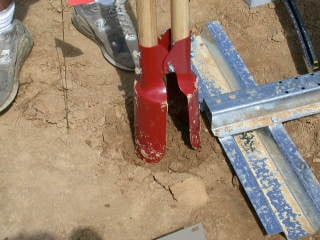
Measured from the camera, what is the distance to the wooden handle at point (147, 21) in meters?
1.97

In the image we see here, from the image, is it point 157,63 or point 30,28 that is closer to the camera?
point 157,63

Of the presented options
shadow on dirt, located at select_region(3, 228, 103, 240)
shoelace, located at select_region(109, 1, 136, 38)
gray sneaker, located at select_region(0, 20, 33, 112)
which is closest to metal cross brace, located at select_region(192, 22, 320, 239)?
shoelace, located at select_region(109, 1, 136, 38)

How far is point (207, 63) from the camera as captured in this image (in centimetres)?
280

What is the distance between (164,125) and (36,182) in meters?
0.70

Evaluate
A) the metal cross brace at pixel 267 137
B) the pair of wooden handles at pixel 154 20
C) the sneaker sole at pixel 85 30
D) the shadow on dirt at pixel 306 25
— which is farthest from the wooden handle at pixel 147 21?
the shadow on dirt at pixel 306 25

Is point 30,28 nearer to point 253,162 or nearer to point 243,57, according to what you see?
point 243,57

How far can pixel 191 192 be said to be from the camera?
7.72 feet

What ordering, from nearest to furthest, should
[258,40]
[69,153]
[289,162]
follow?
[289,162]
[69,153]
[258,40]

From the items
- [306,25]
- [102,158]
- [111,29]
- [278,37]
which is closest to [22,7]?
[111,29]

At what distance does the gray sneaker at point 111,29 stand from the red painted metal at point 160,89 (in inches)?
23.2

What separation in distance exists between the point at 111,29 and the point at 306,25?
47.0 inches

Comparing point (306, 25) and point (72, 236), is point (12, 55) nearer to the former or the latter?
point (72, 236)

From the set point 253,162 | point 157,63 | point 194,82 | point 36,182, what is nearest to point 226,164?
point 253,162

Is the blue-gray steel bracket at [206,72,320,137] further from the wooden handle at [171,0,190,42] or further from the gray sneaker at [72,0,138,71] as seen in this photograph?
the gray sneaker at [72,0,138,71]
